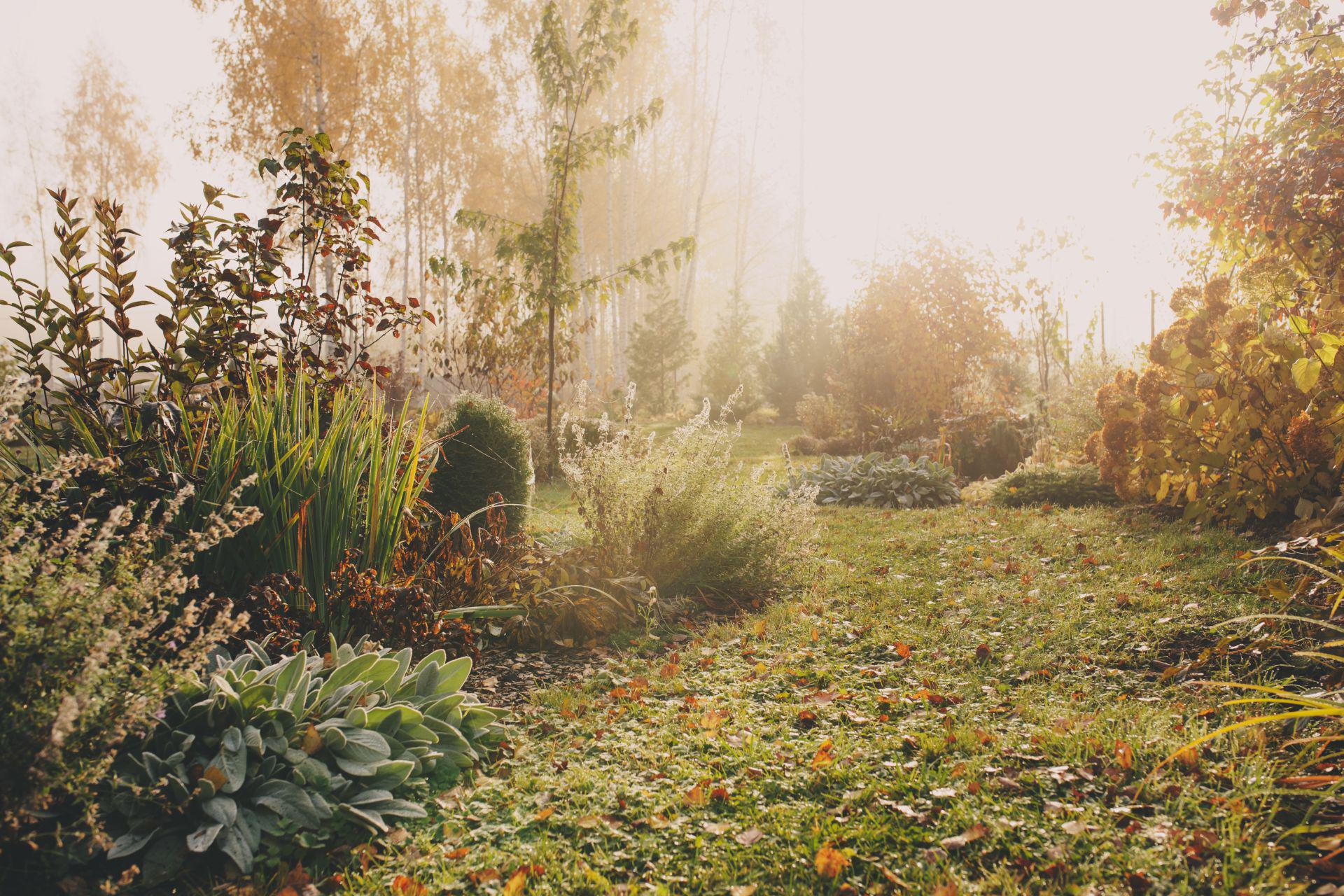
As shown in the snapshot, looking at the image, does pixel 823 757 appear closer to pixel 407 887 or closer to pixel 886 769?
pixel 886 769

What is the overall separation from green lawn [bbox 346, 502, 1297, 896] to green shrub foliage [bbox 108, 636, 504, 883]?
180mm

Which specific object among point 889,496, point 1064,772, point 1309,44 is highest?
point 1309,44

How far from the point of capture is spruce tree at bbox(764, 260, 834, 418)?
1816 centimetres

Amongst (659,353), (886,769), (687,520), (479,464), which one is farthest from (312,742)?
(659,353)

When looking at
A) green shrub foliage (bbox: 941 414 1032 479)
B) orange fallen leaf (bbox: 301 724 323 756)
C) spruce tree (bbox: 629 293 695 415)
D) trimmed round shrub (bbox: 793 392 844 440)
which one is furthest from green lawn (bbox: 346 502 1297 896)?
spruce tree (bbox: 629 293 695 415)

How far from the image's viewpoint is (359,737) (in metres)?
2.29

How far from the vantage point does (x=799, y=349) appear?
18.4 m

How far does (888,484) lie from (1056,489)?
1672mm

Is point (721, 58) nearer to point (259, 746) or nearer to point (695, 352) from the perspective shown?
point (695, 352)

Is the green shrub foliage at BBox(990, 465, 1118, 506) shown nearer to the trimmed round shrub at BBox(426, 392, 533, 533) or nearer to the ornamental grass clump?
the ornamental grass clump

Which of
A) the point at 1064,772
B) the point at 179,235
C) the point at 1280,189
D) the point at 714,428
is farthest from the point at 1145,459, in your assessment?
the point at 179,235

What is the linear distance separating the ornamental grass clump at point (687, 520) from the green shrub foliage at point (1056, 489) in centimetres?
350

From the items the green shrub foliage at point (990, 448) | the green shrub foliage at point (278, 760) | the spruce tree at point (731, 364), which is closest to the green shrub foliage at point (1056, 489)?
the green shrub foliage at point (990, 448)

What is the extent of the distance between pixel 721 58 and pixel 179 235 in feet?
64.3
